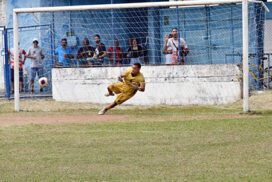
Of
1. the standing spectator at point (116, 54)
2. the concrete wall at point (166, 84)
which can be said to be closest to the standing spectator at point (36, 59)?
the concrete wall at point (166, 84)

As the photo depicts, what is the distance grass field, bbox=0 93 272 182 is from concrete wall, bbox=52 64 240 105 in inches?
55.3

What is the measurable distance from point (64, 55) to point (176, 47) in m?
3.49

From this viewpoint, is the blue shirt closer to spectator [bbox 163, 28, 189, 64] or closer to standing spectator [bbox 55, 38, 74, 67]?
standing spectator [bbox 55, 38, 74, 67]

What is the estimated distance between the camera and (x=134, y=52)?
85.2 ft

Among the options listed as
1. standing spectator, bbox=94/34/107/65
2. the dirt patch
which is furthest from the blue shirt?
the dirt patch

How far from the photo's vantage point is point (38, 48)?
27531 mm

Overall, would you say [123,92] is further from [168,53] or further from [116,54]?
[116,54]

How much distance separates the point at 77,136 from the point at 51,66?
9.99 metres

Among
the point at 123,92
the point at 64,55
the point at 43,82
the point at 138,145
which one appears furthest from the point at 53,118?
the point at 138,145

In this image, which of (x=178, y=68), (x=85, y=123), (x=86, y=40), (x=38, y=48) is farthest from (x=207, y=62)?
(x=85, y=123)

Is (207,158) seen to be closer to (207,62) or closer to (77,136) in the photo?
(77,136)

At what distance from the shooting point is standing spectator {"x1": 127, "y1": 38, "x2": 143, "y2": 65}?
25.8m

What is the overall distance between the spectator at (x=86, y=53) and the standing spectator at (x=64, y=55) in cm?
29

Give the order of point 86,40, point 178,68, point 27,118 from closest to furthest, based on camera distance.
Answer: point 27,118
point 178,68
point 86,40
